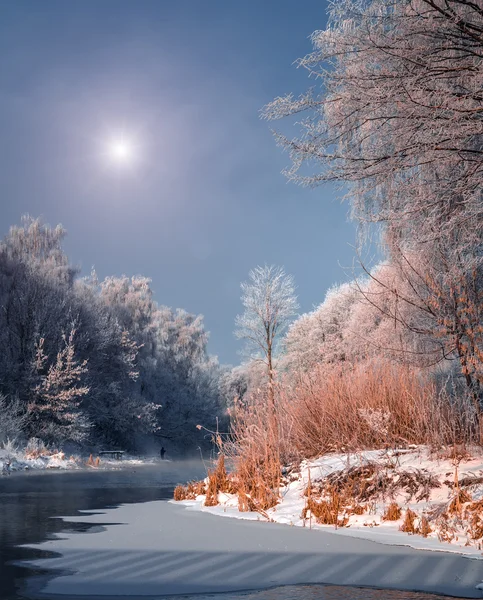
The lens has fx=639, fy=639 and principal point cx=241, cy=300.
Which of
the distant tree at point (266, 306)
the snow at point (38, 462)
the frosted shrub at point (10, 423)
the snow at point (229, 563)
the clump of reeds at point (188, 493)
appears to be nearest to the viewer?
the snow at point (229, 563)

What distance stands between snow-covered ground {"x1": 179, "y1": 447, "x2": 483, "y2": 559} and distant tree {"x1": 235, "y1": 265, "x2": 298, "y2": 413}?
16.5 meters

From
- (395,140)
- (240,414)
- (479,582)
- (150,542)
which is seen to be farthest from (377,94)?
(240,414)

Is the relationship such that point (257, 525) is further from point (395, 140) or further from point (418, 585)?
point (395, 140)

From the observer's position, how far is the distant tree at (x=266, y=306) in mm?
25391

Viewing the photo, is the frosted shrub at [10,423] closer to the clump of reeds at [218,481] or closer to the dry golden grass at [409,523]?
the clump of reeds at [218,481]

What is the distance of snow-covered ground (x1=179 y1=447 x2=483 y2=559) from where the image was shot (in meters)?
5.70

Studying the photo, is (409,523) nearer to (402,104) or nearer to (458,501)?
(458,501)

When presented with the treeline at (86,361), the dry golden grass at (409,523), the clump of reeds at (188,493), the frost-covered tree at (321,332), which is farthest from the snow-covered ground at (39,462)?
the dry golden grass at (409,523)

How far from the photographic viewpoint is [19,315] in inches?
1145

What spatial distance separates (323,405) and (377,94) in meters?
4.68

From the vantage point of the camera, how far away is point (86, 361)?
1100 inches

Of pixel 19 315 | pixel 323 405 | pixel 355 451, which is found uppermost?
pixel 19 315

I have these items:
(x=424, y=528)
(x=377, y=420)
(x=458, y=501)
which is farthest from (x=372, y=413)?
(x=424, y=528)

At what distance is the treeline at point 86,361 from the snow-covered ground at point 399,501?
1820 centimetres
